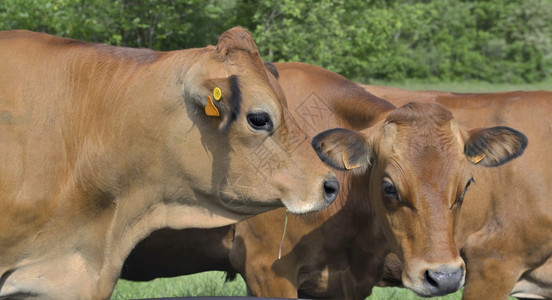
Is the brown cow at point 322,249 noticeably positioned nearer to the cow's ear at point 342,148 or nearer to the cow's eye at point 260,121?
the cow's ear at point 342,148

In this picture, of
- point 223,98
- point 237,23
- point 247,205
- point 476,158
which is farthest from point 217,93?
point 237,23

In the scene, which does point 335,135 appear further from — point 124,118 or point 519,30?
point 519,30

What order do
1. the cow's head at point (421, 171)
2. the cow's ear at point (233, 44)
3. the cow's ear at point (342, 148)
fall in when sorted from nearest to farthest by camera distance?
1. the cow's ear at point (233, 44)
2. the cow's head at point (421, 171)
3. the cow's ear at point (342, 148)

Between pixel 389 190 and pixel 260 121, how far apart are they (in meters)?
Answer: 1.08

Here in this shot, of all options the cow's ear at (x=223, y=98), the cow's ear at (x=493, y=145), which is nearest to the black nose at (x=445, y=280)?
the cow's ear at (x=493, y=145)

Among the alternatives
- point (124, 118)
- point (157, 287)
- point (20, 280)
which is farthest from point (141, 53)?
point (157, 287)

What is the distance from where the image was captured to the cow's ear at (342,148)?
4.81 meters

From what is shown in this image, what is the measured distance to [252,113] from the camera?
13.4ft

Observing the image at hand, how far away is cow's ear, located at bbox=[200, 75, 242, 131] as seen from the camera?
13.2 feet

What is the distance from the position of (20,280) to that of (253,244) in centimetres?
172

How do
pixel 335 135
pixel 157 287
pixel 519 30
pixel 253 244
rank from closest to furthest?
pixel 335 135 → pixel 253 244 → pixel 157 287 → pixel 519 30

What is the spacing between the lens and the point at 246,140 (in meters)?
4.14

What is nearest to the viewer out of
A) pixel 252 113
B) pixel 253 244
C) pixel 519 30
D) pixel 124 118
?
pixel 252 113

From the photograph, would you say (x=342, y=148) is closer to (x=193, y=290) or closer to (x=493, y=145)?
(x=493, y=145)
